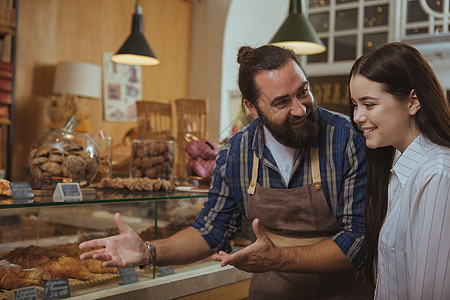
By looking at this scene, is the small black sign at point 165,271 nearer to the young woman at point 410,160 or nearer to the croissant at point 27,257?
the croissant at point 27,257

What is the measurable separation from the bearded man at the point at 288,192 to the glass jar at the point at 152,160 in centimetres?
39

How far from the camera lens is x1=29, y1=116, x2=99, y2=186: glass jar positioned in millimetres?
1774

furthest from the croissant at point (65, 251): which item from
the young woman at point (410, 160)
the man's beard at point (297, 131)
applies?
the young woman at point (410, 160)

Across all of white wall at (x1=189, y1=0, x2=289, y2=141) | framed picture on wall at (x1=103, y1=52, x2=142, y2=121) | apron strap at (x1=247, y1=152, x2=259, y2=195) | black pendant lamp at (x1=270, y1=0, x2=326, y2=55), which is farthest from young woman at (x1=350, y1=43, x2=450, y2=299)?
white wall at (x1=189, y1=0, x2=289, y2=141)

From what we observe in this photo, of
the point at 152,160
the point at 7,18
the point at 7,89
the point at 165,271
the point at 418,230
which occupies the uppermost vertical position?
the point at 7,18

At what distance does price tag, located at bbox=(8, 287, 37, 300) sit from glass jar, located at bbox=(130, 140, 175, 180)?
29.0 inches

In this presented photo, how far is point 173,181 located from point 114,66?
4.31 m

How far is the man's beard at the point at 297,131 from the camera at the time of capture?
5.09ft

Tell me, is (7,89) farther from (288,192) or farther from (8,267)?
(288,192)

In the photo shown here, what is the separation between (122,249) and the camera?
1.42m

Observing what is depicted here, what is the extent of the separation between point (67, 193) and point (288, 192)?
0.69 metres

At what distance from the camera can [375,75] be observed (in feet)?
4.14

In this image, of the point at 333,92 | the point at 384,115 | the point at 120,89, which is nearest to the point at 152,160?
the point at 384,115

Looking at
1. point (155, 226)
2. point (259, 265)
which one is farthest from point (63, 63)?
point (259, 265)
